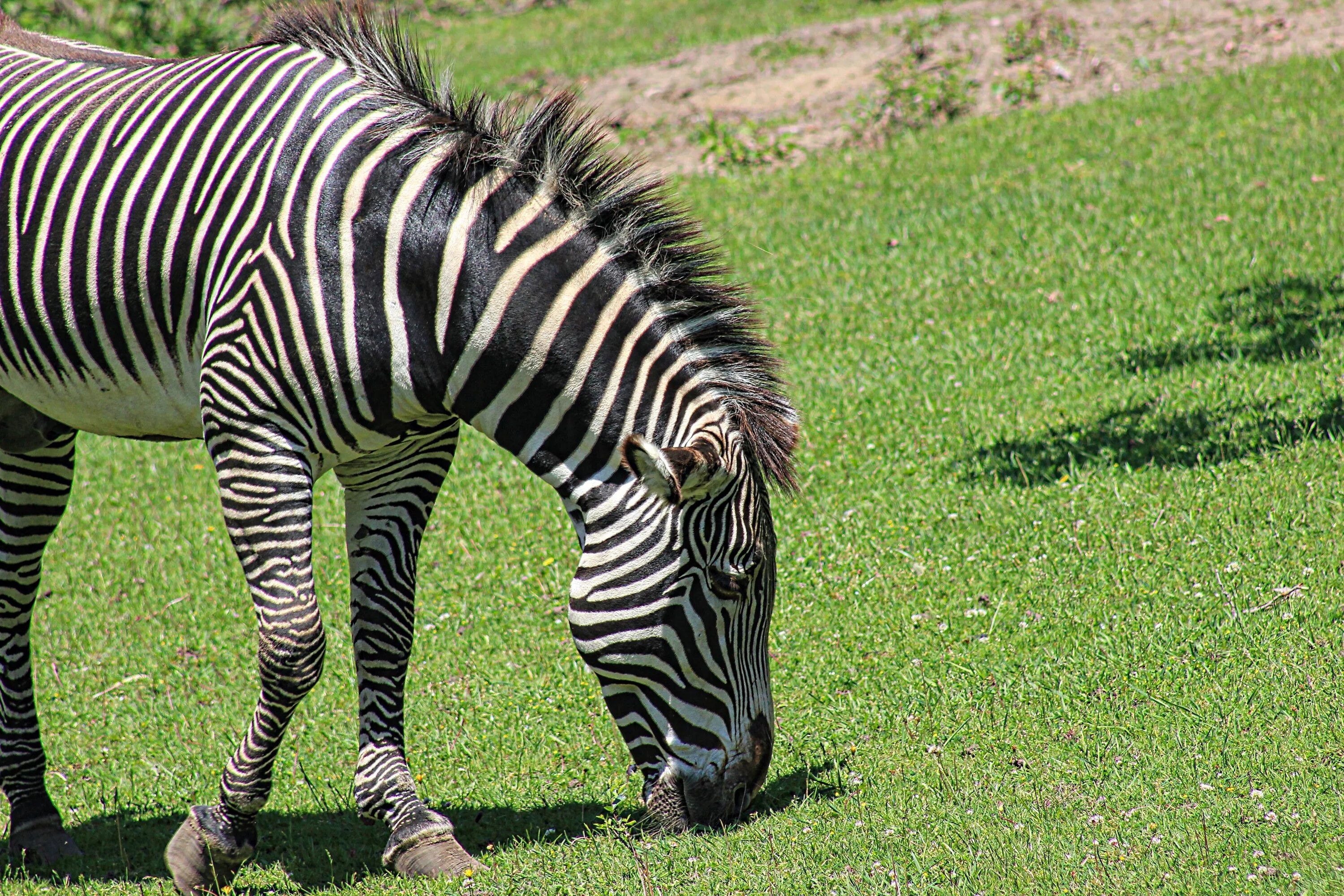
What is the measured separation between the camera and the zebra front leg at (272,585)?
4.14m

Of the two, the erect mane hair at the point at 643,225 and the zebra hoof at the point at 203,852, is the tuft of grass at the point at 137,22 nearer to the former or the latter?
the erect mane hair at the point at 643,225

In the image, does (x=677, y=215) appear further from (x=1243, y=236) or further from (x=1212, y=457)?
(x=1243, y=236)

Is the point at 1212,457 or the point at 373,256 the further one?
the point at 1212,457

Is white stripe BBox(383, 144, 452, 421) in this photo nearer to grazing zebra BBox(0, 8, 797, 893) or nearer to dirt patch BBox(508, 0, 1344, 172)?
grazing zebra BBox(0, 8, 797, 893)

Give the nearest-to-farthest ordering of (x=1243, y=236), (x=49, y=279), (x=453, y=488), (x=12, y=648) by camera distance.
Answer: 1. (x=49, y=279)
2. (x=12, y=648)
3. (x=453, y=488)
4. (x=1243, y=236)

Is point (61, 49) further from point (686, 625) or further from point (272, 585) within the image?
point (686, 625)

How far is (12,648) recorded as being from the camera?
5.34 meters

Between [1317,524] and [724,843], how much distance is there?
11.3ft

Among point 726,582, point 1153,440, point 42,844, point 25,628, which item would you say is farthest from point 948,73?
point 42,844

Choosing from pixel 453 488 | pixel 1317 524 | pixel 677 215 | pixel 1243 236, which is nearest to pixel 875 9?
pixel 1243 236

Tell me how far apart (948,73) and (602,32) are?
955 cm

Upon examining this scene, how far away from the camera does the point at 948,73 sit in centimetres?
1498

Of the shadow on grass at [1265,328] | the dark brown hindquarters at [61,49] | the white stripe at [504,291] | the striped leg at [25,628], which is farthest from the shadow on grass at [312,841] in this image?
the shadow on grass at [1265,328]

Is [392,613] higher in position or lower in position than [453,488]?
higher
